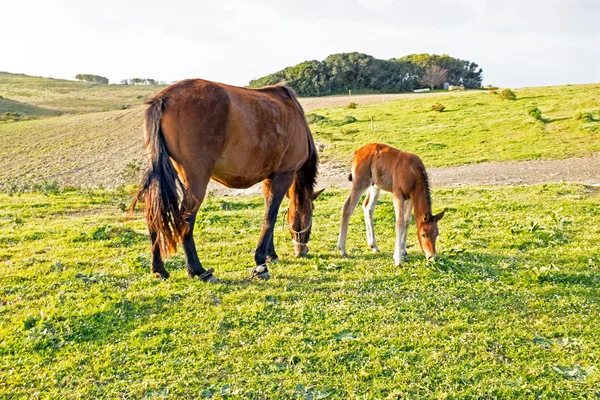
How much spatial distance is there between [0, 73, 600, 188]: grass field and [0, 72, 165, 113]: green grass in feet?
77.3

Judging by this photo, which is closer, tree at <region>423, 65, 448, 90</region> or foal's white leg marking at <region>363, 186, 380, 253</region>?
foal's white leg marking at <region>363, 186, 380, 253</region>

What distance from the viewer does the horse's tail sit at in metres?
6.34

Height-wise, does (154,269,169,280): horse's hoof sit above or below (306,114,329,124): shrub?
below

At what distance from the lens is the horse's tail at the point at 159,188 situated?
6.34 metres

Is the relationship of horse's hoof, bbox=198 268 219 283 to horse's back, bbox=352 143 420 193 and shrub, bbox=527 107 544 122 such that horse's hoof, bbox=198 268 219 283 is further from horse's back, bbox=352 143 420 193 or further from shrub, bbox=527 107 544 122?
shrub, bbox=527 107 544 122

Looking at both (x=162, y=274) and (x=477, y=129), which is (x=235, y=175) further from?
(x=477, y=129)

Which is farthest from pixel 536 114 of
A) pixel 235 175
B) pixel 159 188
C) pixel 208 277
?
pixel 159 188

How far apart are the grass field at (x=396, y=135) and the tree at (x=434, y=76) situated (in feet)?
78.7

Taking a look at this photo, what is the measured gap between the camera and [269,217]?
7.66 m

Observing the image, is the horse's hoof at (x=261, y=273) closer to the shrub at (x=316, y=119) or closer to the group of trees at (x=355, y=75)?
the shrub at (x=316, y=119)

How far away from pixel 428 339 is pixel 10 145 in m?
36.5

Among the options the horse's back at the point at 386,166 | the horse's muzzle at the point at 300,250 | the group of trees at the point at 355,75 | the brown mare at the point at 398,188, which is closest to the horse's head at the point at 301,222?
the horse's muzzle at the point at 300,250

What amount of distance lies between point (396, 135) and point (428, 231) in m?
20.0

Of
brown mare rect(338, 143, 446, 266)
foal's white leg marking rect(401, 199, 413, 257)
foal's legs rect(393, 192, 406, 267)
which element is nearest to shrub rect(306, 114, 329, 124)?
brown mare rect(338, 143, 446, 266)
